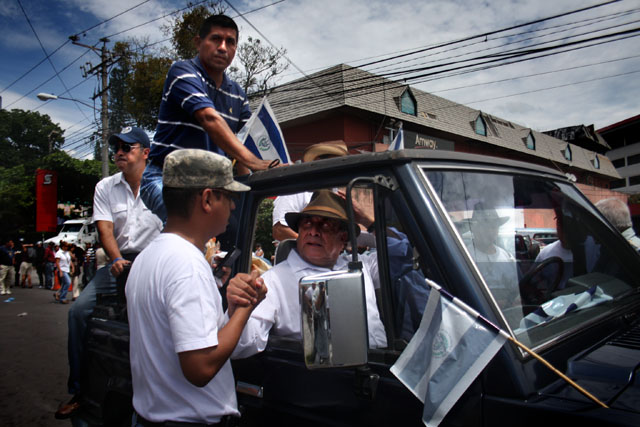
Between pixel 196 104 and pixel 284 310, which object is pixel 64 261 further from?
pixel 284 310

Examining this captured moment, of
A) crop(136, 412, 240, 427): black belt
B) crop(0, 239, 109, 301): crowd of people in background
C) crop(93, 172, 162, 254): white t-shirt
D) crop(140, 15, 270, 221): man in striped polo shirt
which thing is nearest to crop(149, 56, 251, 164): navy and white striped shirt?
crop(140, 15, 270, 221): man in striped polo shirt

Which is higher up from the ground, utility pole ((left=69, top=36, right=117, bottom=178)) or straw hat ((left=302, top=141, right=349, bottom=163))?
utility pole ((left=69, top=36, right=117, bottom=178))

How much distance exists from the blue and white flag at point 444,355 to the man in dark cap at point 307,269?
0.88ft

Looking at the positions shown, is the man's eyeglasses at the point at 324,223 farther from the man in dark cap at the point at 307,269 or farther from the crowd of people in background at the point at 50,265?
the crowd of people in background at the point at 50,265

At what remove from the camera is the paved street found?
14.8ft

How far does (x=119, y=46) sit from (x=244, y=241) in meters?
21.8

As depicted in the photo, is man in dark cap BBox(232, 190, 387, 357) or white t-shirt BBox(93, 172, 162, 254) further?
white t-shirt BBox(93, 172, 162, 254)

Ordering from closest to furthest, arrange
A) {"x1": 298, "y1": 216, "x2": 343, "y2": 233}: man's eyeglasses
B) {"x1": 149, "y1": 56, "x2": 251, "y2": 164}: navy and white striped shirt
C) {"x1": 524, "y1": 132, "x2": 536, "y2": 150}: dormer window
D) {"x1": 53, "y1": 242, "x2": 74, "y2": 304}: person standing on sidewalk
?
1. {"x1": 298, "y1": 216, "x2": 343, "y2": 233}: man's eyeglasses
2. {"x1": 149, "y1": 56, "x2": 251, "y2": 164}: navy and white striped shirt
3. {"x1": 53, "y1": 242, "x2": 74, "y2": 304}: person standing on sidewalk
4. {"x1": 524, "y1": 132, "x2": 536, "y2": 150}: dormer window

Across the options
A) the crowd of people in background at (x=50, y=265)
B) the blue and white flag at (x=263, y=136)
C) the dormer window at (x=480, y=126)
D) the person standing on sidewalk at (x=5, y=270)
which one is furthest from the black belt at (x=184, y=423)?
the dormer window at (x=480, y=126)

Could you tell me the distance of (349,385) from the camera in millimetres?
1600

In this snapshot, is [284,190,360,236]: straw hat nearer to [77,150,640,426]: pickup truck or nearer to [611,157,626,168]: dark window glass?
[77,150,640,426]: pickup truck

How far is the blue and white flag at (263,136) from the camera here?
3.08m

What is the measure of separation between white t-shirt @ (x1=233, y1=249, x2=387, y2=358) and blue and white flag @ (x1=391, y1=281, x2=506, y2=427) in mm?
305

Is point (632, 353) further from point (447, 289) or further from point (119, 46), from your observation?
point (119, 46)
